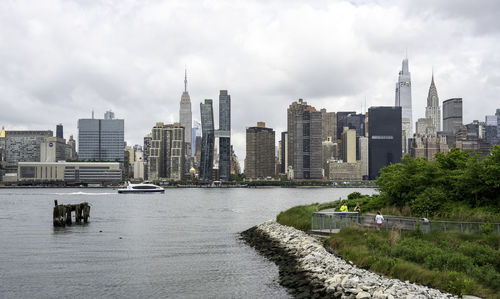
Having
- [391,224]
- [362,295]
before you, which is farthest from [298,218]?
[362,295]

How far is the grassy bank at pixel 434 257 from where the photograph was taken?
21547 mm

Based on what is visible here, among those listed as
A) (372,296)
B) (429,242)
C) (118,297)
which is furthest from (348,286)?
(118,297)

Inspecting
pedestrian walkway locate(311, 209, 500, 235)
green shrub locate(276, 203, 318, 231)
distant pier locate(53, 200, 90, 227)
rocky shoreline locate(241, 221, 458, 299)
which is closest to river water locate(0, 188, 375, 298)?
rocky shoreline locate(241, 221, 458, 299)

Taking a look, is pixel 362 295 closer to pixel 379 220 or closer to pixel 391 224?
pixel 379 220

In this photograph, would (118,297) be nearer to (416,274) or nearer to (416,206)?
(416,274)

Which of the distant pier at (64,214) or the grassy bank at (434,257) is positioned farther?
the distant pier at (64,214)

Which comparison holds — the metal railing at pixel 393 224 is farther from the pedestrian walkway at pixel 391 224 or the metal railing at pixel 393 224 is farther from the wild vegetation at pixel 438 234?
the wild vegetation at pixel 438 234

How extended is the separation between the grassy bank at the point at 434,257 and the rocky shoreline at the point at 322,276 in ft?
2.70

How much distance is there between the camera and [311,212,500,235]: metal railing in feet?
96.2

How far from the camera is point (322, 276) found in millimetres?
27938

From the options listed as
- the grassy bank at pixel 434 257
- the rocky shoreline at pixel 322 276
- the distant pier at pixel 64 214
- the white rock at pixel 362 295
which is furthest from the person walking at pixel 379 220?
the distant pier at pixel 64 214

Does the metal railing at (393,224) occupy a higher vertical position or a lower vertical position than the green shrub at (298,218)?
higher

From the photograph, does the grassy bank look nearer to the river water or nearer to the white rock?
the white rock

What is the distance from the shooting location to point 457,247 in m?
27.5
